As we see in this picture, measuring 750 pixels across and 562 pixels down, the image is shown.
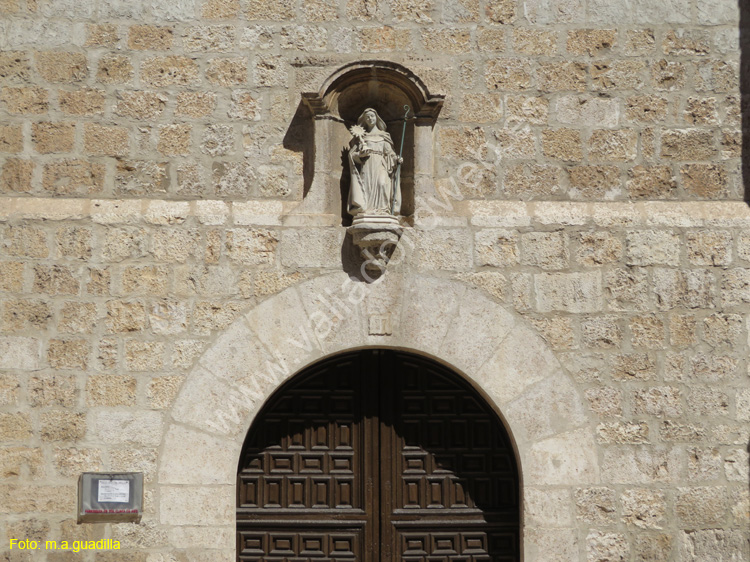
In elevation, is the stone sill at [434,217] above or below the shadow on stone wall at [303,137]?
below

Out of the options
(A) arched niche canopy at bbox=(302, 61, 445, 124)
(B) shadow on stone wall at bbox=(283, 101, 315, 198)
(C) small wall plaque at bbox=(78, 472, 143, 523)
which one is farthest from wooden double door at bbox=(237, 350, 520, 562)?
(A) arched niche canopy at bbox=(302, 61, 445, 124)

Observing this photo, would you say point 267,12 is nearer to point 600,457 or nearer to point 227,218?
point 227,218

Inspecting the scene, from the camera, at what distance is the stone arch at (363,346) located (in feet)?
16.5

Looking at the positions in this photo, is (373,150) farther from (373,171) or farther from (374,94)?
(374,94)

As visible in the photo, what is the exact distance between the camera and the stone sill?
203 inches

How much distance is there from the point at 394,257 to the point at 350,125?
811 mm

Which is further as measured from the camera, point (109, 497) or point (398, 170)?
point (398, 170)

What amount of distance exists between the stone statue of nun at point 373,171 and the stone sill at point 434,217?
0.19 meters

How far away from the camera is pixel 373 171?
202 inches

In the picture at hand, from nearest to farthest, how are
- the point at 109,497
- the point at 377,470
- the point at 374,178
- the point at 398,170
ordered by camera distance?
1. the point at 109,497
2. the point at 374,178
3. the point at 398,170
4. the point at 377,470

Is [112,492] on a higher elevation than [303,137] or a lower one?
lower

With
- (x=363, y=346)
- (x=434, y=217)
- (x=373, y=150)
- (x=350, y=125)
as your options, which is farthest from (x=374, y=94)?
(x=363, y=346)

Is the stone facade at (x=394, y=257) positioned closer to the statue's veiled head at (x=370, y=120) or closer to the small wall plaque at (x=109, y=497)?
the small wall plaque at (x=109, y=497)

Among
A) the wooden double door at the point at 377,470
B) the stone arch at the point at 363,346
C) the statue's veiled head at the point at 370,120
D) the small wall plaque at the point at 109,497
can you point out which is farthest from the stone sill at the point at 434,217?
the small wall plaque at the point at 109,497
